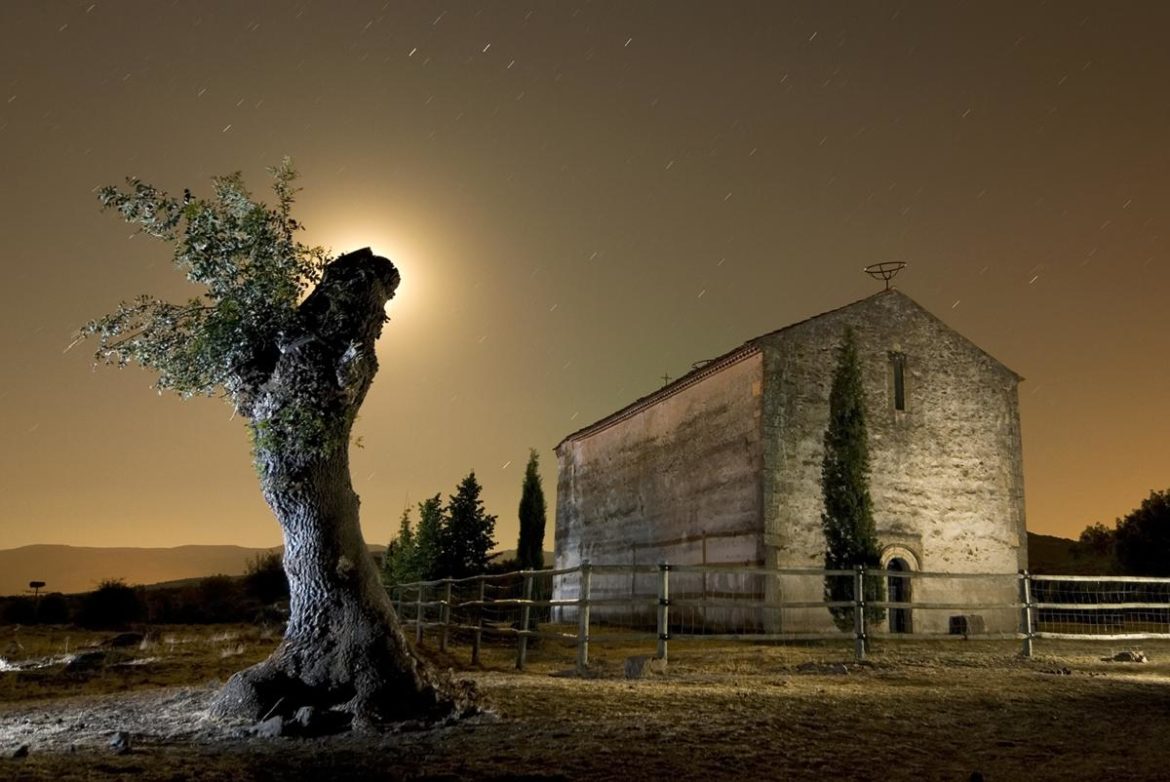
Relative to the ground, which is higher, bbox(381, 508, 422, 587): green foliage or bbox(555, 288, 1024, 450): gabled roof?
bbox(555, 288, 1024, 450): gabled roof

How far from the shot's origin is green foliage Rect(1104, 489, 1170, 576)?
132ft

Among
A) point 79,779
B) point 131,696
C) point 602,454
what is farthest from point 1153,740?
point 602,454

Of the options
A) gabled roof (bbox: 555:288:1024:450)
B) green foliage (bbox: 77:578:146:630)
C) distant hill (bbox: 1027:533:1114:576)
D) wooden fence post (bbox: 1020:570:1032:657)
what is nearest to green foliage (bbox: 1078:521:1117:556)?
distant hill (bbox: 1027:533:1114:576)

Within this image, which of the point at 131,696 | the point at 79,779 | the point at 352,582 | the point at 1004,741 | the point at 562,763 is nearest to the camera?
the point at 79,779

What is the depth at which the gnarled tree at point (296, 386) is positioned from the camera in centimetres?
872

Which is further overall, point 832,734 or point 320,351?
point 320,351

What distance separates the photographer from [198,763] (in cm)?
656

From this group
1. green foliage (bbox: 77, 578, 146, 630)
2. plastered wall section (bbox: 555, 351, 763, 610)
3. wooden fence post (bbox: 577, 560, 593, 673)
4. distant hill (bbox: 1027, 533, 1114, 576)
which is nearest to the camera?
wooden fence post (bbox: 577, 560, 593, 673)

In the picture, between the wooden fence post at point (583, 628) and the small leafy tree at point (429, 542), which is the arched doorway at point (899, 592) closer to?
the wooden fence post at point (583, 628)

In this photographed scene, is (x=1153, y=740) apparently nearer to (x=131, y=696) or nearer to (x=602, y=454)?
(x=131, y=696)

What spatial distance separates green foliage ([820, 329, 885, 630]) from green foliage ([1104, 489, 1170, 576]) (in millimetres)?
26069

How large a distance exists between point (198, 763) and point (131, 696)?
16.9ft

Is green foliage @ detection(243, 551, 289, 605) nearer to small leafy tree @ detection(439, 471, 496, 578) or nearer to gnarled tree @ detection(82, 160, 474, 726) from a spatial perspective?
small leafy tree @ detection(439, 471, 496, 578)

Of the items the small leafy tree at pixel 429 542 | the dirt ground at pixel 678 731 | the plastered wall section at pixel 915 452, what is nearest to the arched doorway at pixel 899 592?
the plastered wall section at pixel 915 452
